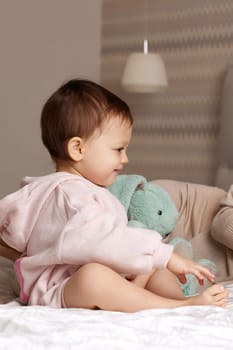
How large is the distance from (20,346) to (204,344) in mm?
302

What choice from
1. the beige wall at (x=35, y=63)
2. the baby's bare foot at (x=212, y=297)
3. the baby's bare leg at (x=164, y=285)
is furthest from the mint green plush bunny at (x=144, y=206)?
the beige wall at (x=35, y=63)

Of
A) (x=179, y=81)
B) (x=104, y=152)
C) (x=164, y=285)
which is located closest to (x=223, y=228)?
(x=164, y=285)

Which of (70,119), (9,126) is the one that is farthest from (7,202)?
(9,126)

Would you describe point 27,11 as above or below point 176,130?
above

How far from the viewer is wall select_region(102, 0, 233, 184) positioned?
10.7ft

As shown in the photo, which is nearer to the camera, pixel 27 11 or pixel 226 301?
pixel 226 301

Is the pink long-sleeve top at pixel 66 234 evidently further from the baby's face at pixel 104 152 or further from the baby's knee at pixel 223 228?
the baby's knee at pixel 223 228

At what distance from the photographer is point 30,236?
59.1 inches

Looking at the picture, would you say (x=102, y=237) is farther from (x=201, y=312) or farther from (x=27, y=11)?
(x=27, y=11)

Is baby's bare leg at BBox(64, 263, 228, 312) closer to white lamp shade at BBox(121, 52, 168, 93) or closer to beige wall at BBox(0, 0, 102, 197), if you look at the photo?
white lamp shade at BBox(121, 52, 168, 93)

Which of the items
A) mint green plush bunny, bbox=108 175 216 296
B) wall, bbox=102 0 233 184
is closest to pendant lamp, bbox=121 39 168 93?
wall, bbox=102 0 233 184

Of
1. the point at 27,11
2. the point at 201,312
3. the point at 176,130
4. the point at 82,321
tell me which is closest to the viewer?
the point at 82,321

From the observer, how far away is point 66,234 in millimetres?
1390

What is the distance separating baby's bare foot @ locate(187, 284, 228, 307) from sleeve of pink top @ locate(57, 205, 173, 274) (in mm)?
97
